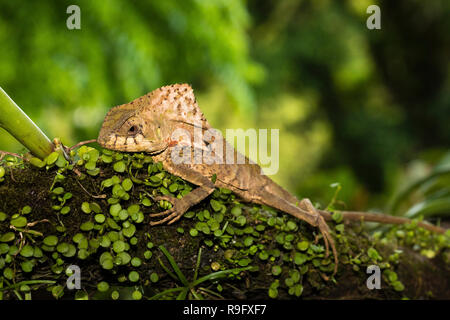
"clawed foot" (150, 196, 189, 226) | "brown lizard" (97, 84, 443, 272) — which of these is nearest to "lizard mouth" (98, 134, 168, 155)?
"brown lizard" (97, 84, 443, 272)

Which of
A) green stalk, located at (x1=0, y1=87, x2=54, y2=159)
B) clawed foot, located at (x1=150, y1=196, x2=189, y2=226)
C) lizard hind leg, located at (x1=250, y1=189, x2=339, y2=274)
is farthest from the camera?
lizard hind leg, located at (x1=250, y1=189, x2=339, y2=274)

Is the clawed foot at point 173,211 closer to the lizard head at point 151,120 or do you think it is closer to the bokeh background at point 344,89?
the lizard head at point 151,120

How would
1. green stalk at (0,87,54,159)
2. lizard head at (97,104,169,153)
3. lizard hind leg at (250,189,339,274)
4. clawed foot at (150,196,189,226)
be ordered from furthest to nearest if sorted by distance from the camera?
lizard hind leg at (250,189,339,274), lizard head at (97,104,169,153), clawed foot at (150,196,189,226), green stalk at (0,87,54,159)

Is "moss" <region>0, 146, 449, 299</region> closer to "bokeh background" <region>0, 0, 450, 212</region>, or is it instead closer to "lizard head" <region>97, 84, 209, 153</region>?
"lizard head" <region>97, 84, 209, 153</region>

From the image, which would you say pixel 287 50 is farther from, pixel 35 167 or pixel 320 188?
pixel 35 167

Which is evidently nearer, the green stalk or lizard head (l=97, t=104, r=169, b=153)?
the green stalk

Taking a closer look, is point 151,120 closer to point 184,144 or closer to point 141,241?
point 184,144

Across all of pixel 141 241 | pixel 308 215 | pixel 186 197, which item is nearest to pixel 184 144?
pixel 186 197
